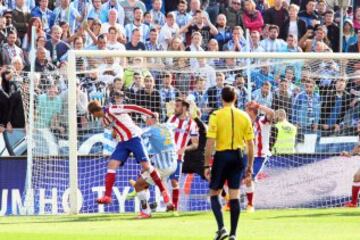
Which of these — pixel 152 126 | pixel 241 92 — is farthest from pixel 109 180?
pixel 241 92

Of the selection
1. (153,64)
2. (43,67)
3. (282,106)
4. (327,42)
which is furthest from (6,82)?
(327,42)

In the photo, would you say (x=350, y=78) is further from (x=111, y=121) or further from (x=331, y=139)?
(x=111, y=121)

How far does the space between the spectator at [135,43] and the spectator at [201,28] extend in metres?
1.42

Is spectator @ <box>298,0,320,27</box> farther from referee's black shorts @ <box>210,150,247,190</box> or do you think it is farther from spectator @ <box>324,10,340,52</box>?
referee's black shorts @ <box>210,150,247,190</box>

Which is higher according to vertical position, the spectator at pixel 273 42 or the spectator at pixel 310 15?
the spectator at pixel 310 15

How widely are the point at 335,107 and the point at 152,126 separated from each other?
4.03 meters

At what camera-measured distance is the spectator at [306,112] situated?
86.4 ft

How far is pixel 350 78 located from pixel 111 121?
235 inches

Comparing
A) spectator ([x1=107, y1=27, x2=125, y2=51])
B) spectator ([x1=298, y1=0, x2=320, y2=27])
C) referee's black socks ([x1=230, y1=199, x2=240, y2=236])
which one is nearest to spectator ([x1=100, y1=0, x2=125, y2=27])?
spectator ([x1=107, y1=27, x2=125, y2=51])

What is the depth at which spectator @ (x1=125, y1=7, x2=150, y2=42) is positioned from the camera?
29031 millimetres

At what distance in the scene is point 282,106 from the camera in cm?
2648

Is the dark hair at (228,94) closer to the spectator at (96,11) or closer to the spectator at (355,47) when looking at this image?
the spectator at (96,11)

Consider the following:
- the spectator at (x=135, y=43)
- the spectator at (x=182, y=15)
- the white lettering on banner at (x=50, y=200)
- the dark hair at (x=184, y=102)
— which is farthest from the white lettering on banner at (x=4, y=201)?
the spectator at (x=182, y=15)

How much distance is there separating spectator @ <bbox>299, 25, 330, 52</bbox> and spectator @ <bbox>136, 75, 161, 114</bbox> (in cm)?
623
